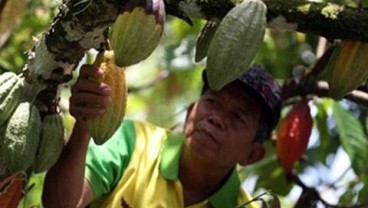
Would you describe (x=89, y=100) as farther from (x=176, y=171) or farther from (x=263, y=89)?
(x=263, y=89)

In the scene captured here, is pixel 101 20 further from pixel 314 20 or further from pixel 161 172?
pixel 161 172

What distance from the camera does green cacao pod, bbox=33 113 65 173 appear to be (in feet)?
6.22

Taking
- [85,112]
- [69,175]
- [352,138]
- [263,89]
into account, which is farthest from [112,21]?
[352,138]

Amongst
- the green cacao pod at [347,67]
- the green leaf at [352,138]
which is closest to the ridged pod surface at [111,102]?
the green cacao pod at [347,67]

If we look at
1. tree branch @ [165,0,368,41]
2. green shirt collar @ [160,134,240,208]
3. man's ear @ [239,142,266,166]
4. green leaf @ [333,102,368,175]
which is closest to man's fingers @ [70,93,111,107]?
tree branch @ [165,0,368,41]

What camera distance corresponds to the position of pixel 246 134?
281 centimetres

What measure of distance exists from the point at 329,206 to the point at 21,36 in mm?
1343

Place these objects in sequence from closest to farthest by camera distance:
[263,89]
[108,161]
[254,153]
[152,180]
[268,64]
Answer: [108,161] < [152,180] < [263,89] < [254,153] < [268,64]

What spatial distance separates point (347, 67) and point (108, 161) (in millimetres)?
849

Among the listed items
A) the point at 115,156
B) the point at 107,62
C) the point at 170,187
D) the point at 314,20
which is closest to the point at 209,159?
the point at 170,187

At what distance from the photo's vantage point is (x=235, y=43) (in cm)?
169

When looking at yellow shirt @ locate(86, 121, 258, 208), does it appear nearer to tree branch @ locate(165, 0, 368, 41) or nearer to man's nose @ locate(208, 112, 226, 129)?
man's nose @ locate(208, 112, 226, 129)

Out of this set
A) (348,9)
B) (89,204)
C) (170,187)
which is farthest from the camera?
(170,187)

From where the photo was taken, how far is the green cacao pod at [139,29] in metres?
1.74
